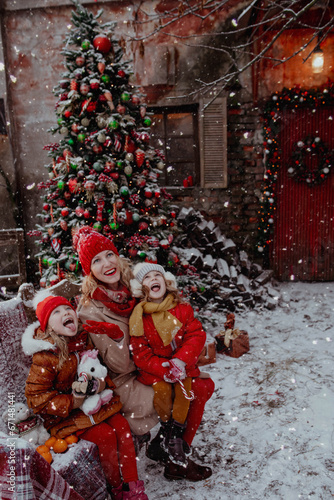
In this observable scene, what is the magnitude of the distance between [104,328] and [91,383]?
1.10 feet

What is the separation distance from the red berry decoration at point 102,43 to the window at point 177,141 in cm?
231

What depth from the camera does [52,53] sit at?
19.2 ft

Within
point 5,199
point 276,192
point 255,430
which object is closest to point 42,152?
point 5,199

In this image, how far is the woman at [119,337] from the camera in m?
2.14

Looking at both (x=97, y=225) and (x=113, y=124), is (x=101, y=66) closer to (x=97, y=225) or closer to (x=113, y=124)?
(x=113, y=124)

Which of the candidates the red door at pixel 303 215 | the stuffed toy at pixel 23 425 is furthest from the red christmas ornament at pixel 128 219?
the red door at pixel 303 215

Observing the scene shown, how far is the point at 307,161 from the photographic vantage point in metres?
6.12

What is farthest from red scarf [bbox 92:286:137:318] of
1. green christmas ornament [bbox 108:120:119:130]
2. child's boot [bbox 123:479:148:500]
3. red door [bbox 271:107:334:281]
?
red door [bbox 271:107:334:281]

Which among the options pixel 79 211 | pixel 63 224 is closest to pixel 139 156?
pixel 79 211

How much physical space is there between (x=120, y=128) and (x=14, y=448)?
3.32 metres

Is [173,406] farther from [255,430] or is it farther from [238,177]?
[238,177]

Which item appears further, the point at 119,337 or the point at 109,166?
the point at 109,166

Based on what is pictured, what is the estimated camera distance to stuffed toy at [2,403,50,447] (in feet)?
6.01

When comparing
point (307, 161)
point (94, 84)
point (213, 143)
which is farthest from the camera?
point (307, 161)
